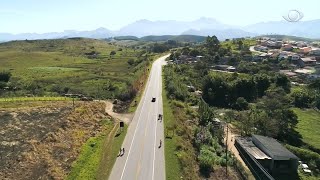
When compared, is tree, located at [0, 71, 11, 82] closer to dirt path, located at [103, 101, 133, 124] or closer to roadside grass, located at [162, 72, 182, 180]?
dirt path, located at [103, 101, 133, 124]

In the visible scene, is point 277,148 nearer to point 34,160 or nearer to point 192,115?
point 192,115

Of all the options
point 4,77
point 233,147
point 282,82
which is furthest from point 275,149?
point 4,77

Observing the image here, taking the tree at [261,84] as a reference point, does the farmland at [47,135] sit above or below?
above

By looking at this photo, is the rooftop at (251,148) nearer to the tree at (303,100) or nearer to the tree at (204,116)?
the tree at (204,116)

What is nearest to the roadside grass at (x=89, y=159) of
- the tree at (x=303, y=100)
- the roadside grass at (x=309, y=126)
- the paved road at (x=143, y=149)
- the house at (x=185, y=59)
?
the paved road at (x=143, y=149)

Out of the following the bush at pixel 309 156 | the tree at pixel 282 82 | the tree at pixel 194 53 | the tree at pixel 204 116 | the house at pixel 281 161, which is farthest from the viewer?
the tree at pixel 194 53
